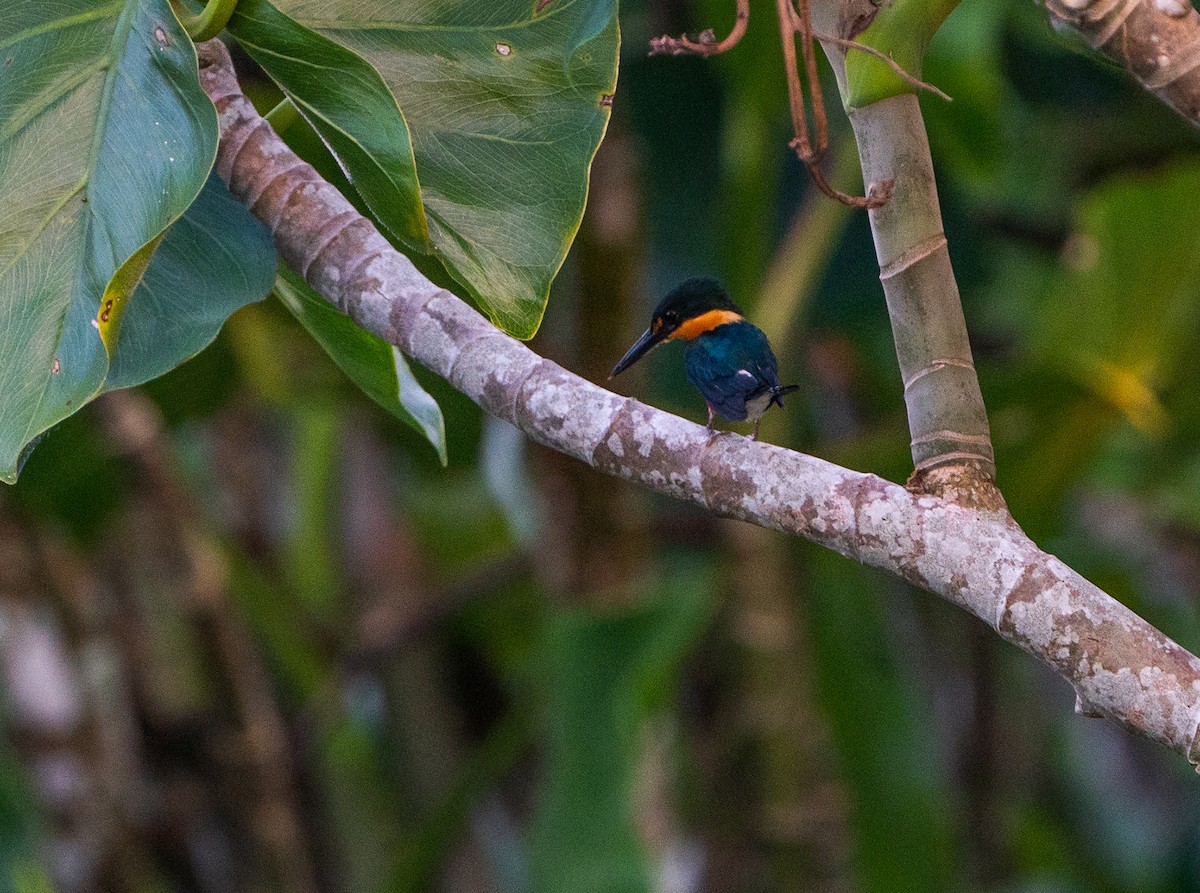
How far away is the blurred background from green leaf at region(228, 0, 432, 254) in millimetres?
378

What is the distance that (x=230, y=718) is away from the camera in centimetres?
197

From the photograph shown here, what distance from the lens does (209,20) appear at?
723 mm

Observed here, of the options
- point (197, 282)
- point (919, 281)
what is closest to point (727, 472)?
point (919, 281)

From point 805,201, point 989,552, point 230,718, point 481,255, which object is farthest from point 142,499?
point 989,552

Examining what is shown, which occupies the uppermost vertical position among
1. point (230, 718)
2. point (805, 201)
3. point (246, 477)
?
point (805, 201)

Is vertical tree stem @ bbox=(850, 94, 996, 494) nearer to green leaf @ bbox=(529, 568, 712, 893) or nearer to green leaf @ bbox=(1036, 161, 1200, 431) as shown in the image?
green leaf @ bbox=(529, 568, 712, 893)

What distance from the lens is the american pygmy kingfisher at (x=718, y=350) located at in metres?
0.77

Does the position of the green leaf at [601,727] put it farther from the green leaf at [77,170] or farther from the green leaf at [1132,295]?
the green leaf at [77,170]

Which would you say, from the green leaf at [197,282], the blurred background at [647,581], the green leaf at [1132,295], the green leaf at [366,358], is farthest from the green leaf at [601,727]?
the green leaf at [197,282]

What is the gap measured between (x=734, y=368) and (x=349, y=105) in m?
0.26

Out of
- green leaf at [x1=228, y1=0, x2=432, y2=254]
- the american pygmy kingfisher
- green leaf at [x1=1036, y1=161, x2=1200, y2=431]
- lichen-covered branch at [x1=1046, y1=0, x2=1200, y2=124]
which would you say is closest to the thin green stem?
green leaf at [x1=228, y1=0, x2=432, y2=254]

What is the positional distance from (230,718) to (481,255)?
4.52ft

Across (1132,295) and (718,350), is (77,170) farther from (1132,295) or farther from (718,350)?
(1132,295)

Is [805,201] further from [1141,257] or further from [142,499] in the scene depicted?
[142,499]
